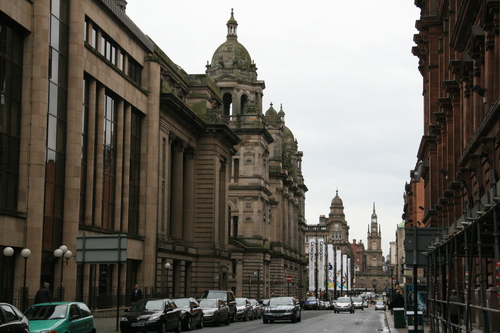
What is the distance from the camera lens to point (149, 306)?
34.0 m

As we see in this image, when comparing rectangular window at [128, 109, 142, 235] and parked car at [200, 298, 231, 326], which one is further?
rectangular window at [128, 109, 142, 235]

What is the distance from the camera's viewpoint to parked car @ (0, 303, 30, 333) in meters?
19.3

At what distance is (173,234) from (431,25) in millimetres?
26075

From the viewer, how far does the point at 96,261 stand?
112 ft

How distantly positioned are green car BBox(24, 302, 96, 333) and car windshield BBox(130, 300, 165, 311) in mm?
7546

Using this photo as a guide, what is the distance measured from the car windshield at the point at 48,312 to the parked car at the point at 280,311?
940 inches

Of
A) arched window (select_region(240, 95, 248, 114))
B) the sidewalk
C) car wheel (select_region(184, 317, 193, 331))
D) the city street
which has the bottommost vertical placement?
the city street

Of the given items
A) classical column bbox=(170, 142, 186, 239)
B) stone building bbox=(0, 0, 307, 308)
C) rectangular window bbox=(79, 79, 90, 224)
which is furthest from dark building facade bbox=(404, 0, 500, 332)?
classical column bbox=(170, 142, 186, 239)

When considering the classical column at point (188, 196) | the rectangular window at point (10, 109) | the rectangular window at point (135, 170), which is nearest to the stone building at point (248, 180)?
the classical column at point (188, 196)

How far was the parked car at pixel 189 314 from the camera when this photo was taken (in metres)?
37.3

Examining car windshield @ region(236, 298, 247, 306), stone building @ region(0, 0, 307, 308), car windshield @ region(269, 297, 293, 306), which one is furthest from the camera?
car windshield @ region(236, 298, 247, 306)

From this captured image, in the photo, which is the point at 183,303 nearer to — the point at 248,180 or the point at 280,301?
the point at 280,301

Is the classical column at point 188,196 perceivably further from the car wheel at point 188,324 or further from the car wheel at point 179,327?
the car wheel at point 179,327

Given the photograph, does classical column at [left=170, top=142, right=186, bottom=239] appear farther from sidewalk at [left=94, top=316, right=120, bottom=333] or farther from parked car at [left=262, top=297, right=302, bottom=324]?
sidewalk at [left=94, top=316, right=120, bottom=333]
